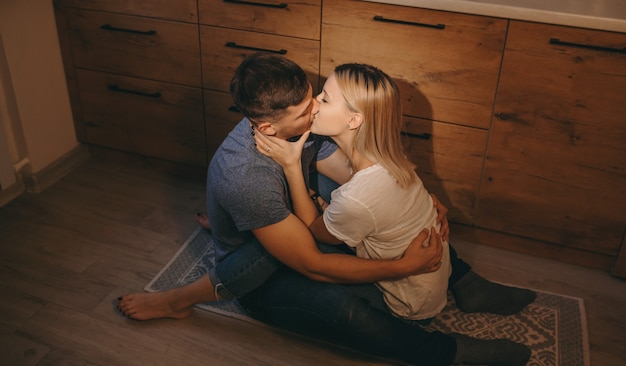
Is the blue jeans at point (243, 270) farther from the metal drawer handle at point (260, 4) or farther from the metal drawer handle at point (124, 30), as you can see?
the metal drawer handle at point (124, 30)

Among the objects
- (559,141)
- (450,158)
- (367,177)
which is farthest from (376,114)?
(559,141)

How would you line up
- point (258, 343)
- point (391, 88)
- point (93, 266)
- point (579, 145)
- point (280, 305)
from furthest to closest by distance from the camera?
point (93, 266) → point (579, 145) → point (258, 343) → point (280, 305) → point (391, 88)

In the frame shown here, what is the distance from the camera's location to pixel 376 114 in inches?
61.9

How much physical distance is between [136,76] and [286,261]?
3.85ft

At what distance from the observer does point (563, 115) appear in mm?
1931

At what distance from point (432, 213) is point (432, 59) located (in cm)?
56

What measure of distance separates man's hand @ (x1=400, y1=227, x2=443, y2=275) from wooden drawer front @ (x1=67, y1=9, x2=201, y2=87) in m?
1.12

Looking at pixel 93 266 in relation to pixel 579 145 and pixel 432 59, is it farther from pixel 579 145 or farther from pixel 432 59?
pixel 579 145

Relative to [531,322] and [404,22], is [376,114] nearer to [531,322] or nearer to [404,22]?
[404,22]

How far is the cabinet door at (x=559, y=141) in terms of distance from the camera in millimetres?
1843

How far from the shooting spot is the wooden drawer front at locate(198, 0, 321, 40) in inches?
81.7

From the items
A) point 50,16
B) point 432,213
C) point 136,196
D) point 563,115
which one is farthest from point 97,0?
point 563,115

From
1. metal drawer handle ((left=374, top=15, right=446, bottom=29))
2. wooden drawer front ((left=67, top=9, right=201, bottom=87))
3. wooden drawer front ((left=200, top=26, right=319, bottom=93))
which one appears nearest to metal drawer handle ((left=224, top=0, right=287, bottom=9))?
wooden drawer front ((left=200, top=26, right=319, bottom=93))

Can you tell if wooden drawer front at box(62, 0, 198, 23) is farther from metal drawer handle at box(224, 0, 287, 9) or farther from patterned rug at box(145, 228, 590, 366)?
patterned rug at box(145, 228, 590, 366)
